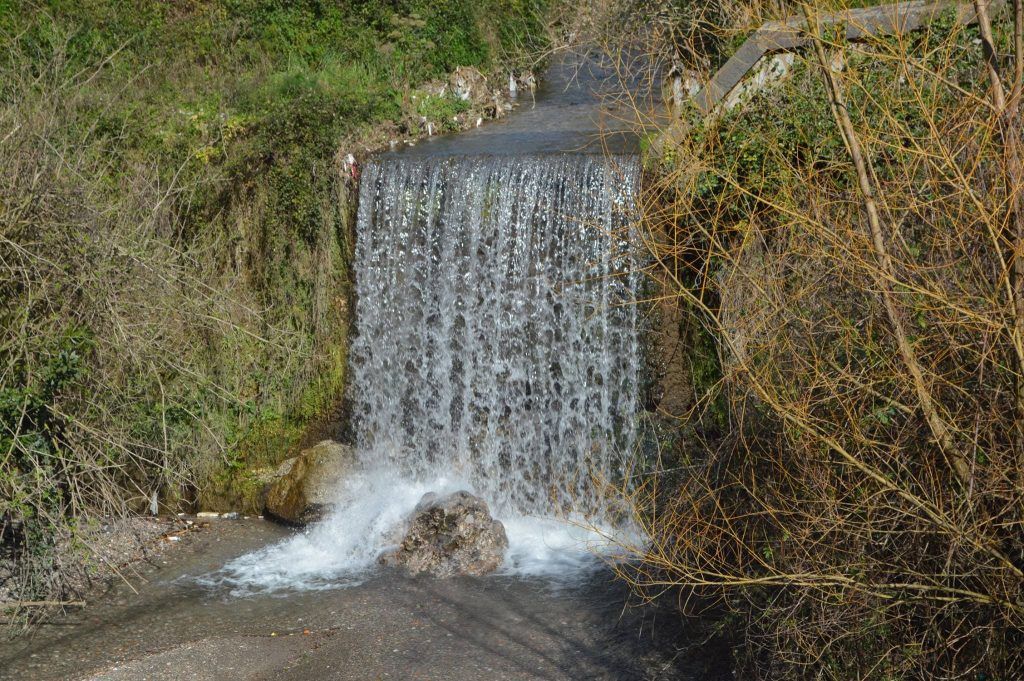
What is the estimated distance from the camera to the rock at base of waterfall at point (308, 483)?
9859 millimetres

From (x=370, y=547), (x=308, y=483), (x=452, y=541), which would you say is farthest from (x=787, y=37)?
(x=308, y=483)

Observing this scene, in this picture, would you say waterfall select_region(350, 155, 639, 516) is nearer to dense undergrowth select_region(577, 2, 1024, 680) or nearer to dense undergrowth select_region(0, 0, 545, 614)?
dense undergrowth select_region(0, 0, 545, 614)

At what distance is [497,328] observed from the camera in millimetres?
9898

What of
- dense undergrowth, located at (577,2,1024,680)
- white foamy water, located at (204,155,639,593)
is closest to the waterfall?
white foamy water, located at (204,155,639,593)

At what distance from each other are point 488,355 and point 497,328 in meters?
0.27

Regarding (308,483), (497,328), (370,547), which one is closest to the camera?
(370,547)

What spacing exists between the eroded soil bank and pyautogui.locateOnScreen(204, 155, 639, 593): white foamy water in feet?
2.28

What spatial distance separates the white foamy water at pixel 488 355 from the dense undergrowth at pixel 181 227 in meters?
0.59

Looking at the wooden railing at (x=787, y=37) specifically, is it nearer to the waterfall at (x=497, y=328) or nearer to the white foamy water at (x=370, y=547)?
the waterfall at (x=497, y=328)

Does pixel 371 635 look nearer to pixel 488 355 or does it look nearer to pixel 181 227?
pixel 488 355

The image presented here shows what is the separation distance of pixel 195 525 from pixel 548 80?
8.23 metres

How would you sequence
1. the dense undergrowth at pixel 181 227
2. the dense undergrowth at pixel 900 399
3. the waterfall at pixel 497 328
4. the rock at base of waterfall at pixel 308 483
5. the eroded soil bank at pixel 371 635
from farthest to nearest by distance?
the rock at base of waterfall at pixel 308 483, the waterfall at pixel 497 328, the dense undergrowth at pixel 181 227, the eroded soil bank at pixel 371 635, the dense undergrowth at pixel 900 399

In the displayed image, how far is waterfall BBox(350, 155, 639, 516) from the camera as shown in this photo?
9500mm

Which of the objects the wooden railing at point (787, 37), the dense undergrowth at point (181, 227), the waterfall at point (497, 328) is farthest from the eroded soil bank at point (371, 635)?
the wooden railing at point (787, 37)
